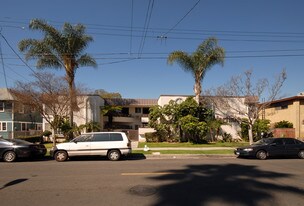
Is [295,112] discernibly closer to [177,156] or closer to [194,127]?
[194,127]

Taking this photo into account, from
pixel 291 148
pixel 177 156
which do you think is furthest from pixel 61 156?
pixel 291 148

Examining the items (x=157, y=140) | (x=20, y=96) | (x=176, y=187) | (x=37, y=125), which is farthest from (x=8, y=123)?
(x=176, y=187)

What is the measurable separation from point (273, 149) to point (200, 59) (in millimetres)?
14153

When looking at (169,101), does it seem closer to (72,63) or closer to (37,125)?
(72,63)

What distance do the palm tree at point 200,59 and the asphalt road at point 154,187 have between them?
60.7 feet

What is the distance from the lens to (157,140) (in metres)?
29.9

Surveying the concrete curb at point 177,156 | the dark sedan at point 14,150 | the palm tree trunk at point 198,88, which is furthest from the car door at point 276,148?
the dark sedan at point 14,150

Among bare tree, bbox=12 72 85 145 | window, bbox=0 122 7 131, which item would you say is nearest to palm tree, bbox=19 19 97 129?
bare tree, bbox=12 72 85 145

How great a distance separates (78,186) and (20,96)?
20581 millimetres

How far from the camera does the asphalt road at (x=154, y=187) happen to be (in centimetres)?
692

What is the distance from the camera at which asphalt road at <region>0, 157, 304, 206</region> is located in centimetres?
692

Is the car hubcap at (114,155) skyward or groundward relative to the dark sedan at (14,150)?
groundward

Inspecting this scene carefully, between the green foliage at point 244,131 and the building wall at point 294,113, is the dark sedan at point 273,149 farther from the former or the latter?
the building wall at point 294,113

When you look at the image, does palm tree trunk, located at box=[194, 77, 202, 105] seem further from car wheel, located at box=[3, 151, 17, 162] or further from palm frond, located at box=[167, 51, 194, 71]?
car wheel, located at box=[3, 151, 17, 162]
